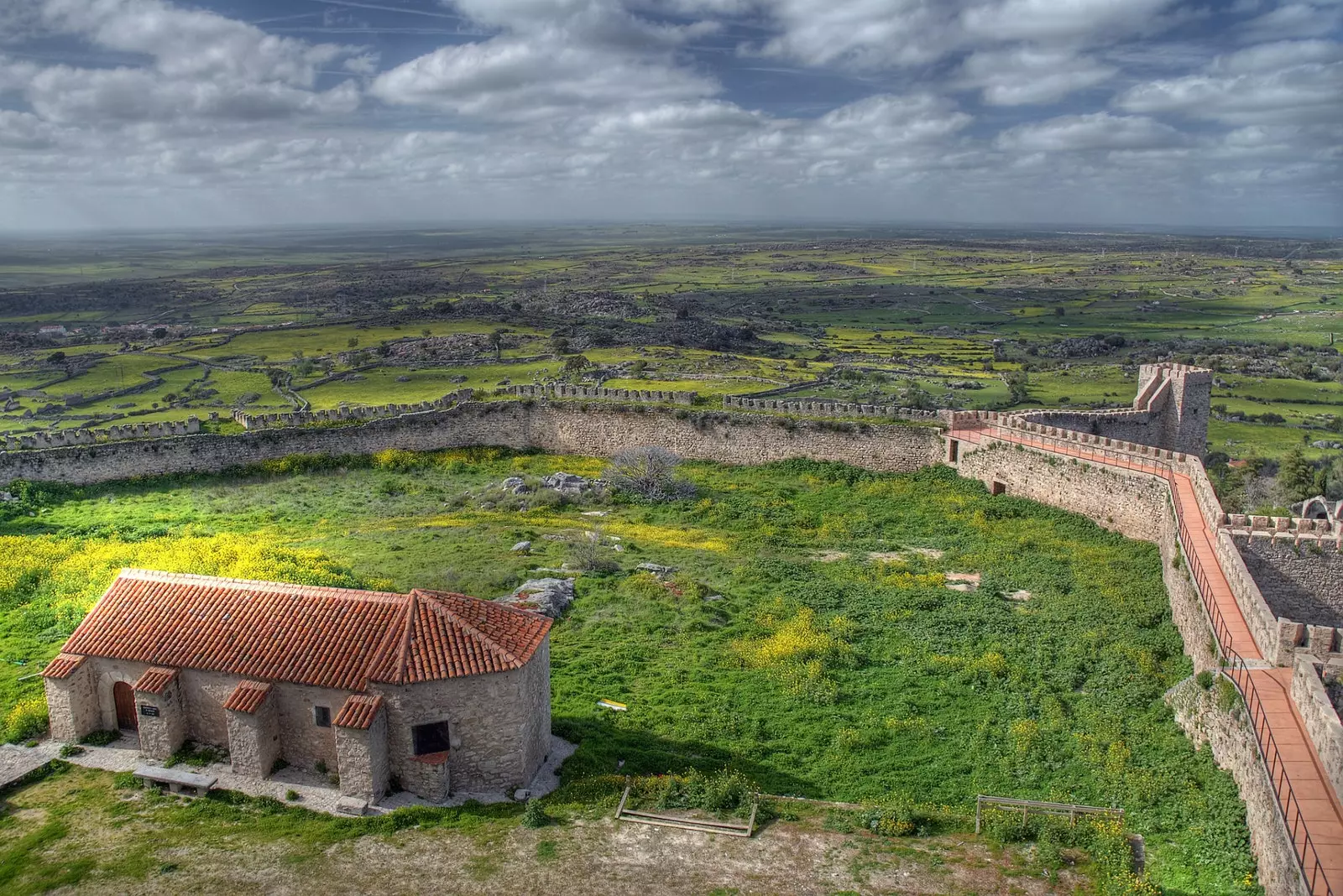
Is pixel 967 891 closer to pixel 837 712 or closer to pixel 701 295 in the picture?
pixel 837 712

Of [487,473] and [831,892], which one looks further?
[487,473]

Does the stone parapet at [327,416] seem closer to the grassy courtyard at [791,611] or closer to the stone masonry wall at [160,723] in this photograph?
the grassy courtyard at [791,611]

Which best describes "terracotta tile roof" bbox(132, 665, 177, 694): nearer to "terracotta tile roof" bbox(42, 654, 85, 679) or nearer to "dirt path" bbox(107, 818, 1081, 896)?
"terracotta tile roof" bbox(42, 654, 85, 679)

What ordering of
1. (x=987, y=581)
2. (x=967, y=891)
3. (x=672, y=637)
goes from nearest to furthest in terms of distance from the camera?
(x=967, y=891) → (x=672, y=637) → (x=987, y=581)

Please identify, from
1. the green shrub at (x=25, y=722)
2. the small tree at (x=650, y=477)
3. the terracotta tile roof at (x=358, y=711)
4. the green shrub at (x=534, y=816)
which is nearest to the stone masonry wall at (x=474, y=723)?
the terracotta tile roof at (x=358, y=711)

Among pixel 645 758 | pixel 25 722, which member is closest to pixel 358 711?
pixel 645 758

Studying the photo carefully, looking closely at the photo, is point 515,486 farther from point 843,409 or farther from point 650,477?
point 843,409

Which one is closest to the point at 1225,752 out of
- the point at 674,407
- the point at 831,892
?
the point at 831,892
